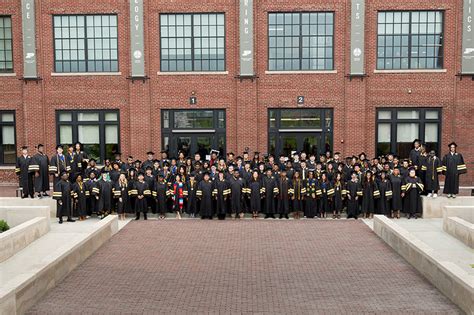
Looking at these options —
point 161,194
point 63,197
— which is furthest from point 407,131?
point 63,197

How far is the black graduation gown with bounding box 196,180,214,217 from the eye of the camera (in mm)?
17281

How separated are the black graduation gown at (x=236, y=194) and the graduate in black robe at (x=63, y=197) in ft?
16.7

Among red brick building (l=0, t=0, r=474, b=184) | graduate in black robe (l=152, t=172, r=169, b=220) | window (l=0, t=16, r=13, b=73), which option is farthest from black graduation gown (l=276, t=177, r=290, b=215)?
window (l=0, t=16, r=13, b=73)

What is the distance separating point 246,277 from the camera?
1066 centimetres

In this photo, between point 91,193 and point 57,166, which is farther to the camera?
point 57,166

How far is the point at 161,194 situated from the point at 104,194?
1.82 m

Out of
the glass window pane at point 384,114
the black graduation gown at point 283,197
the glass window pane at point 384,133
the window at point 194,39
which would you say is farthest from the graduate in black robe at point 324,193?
the window at point 194,39

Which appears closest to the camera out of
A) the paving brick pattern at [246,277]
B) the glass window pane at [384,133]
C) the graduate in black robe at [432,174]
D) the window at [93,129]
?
the paving brick pattern at [246,277]

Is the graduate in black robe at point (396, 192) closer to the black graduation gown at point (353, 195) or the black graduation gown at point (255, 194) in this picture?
the black graduation gown at point (353, 195)

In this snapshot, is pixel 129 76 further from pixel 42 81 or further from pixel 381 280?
pixel 381 280

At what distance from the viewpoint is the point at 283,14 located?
24828mm

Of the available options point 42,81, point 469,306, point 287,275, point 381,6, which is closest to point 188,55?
point 42,81

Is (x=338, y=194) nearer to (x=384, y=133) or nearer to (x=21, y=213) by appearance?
(x=384, y=133)

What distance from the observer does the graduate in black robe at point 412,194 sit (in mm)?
17281
